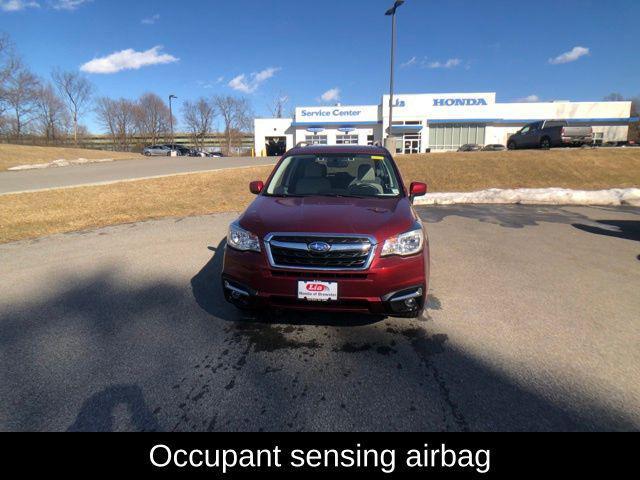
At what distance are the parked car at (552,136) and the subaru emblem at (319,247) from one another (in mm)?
22600

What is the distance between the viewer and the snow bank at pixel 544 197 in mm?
11984

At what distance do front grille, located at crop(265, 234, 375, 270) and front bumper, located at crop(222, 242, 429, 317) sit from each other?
0.18 feet

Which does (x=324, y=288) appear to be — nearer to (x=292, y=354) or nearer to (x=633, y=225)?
(x=292, y=354)

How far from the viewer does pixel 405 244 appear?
10.5ft

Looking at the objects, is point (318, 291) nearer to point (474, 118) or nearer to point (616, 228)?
point (616, 228)

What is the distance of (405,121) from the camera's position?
49.3 meters

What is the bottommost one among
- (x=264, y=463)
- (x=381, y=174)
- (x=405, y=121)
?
(x=264, y=463)

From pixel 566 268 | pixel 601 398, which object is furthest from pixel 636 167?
pixel 601 398

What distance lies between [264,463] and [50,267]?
5374mm

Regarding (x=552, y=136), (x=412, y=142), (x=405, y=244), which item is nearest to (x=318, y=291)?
Result: (x=405, y=244)

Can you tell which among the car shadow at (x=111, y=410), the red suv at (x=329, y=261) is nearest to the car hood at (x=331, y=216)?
the red suv at (x=329, y=261)

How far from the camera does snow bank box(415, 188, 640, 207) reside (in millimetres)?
11984

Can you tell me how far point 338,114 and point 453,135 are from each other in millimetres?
15875

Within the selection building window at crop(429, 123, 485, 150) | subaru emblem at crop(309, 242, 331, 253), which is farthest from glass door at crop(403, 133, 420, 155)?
subaru emblem at crop(309, 242, 331, 253)
